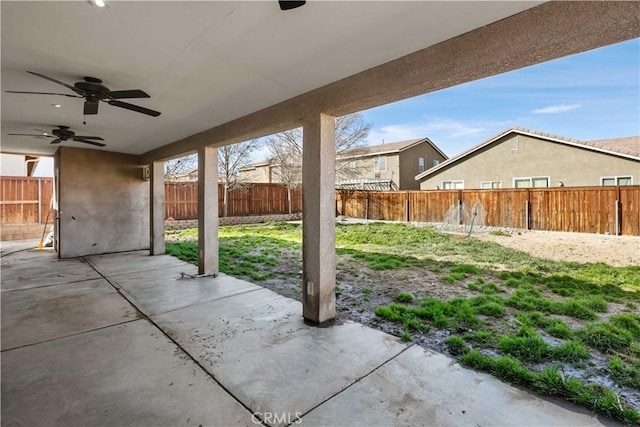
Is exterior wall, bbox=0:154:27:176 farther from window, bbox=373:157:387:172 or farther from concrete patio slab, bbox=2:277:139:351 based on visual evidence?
window, bbox=373:157:387:172

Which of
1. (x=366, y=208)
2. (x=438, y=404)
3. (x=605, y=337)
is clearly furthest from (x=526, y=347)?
(x=366, y=208)

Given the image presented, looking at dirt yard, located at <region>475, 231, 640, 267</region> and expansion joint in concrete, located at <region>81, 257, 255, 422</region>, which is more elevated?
dirt yard, located at <region>475, 231, 640, 267</region>

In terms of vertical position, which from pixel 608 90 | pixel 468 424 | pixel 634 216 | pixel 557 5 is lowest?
pixel 468 424

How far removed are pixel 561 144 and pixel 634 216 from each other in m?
4.69

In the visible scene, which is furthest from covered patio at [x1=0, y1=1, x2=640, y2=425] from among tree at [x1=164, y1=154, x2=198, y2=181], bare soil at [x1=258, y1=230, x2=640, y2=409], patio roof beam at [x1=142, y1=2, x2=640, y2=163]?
tree at [x1=164, y1=154, x2=198, y2=181]

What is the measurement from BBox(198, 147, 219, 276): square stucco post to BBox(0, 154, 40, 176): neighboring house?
1035cm

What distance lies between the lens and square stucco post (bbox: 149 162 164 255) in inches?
285

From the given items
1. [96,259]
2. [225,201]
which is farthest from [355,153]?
[96,259]

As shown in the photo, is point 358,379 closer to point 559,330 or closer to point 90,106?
point 559,330

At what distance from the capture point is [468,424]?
1854 millimetres

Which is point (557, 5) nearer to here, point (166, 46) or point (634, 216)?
point (166, 46)

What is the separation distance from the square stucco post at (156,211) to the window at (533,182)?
14827 mm

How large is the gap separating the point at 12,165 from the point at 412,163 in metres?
20.4

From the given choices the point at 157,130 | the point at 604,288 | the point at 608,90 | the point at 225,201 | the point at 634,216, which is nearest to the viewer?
the point at 604,288
